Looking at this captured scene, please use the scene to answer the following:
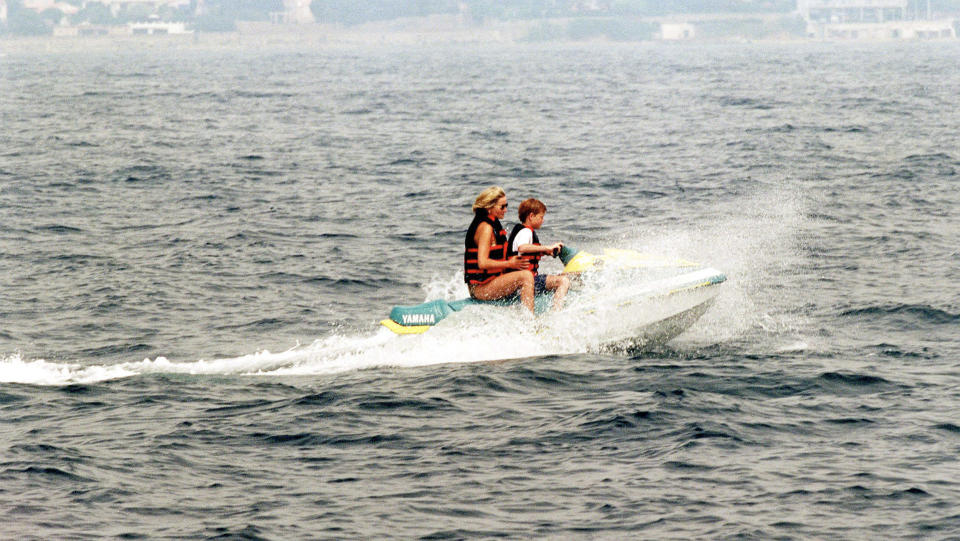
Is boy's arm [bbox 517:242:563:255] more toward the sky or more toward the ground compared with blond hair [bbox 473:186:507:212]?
more toward the ground

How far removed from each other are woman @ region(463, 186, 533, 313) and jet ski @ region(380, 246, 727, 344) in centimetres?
16

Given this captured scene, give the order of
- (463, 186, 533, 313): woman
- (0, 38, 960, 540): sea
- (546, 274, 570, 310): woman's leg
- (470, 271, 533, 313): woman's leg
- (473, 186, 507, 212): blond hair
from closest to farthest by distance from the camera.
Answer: (0, 38, 960, 540): sea
(473, 186, 507, 212): blond hair
(463, 186, 533, 313): woman
(470, 271, 533, 313): woman's leg
(546, 274, 570, 310): woman's leg

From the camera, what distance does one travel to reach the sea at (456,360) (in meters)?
8.49

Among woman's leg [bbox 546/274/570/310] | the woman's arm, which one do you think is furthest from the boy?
the woman's arm

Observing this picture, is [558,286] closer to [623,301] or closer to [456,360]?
[623,301]

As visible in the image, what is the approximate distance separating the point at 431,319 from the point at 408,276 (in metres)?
4.90

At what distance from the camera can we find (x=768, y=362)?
12000 millimetres

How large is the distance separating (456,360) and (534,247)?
1397 millimetres

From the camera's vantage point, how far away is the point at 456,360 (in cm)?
1236

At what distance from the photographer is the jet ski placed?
1248 cm

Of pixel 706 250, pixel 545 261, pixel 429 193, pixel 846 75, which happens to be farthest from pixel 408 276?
pixel 846 75

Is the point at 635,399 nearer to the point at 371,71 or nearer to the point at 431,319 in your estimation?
the point at 431,319

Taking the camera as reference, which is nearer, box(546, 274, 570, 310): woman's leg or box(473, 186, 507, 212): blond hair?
box(473, 186, 507, 212): blond hair

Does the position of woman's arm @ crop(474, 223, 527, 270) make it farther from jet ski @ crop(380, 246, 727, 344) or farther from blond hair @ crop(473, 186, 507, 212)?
jet ski @ crop(380, 246, 727, 344)
